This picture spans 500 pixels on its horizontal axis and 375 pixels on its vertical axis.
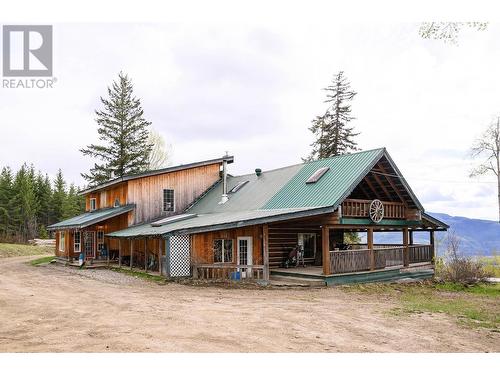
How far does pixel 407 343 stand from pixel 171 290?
34.0 ft

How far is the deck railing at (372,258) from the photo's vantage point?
67.0 ft

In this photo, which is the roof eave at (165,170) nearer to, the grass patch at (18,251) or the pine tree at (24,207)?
the grass patch at (18,251)

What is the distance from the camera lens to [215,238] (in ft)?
76.1

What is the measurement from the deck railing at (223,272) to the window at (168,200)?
31.3 feet

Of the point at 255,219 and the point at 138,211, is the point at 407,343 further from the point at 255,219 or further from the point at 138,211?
the point at 138,211

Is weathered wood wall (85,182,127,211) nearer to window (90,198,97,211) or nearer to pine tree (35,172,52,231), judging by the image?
window (90,198,97,211)

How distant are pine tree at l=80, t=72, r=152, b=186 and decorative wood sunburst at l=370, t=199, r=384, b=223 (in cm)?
3115

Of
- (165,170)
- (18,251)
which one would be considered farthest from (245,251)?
(18,251)

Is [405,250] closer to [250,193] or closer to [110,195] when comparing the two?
[250,193]

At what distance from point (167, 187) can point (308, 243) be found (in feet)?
34.3

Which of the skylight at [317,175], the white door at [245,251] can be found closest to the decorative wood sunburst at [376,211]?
the skylight at [317,175]

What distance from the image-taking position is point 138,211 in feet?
95.0

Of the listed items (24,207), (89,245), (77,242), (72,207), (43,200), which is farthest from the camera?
(43,200)

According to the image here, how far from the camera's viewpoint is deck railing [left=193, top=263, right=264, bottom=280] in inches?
818
